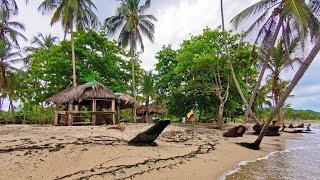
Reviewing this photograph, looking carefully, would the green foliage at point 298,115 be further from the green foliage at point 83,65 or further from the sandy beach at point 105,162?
the sandy beach at point 105,162

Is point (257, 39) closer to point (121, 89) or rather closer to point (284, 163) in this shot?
point (284, 163)

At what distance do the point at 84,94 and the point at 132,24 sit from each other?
11608 mm

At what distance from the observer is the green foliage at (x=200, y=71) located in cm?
2891

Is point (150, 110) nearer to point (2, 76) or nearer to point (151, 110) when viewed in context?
point (151, 110)

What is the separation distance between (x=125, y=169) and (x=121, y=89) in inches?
924

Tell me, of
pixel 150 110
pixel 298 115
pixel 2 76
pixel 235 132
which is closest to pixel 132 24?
pixel 150 110

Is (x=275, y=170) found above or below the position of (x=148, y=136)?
below

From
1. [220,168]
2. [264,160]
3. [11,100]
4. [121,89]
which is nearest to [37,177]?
[220,168]

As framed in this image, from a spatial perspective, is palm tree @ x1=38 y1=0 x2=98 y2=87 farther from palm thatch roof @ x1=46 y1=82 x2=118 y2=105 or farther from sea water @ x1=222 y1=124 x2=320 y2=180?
sea water @ x1=222 y1=124 x2=320 y2=180

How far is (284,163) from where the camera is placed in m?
11.2

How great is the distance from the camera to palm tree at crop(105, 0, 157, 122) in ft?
104

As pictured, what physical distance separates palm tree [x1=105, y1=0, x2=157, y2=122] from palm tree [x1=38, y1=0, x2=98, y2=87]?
164 inches

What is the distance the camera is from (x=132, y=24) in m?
31.3

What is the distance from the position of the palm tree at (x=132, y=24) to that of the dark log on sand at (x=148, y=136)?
19977mm
